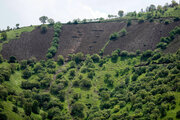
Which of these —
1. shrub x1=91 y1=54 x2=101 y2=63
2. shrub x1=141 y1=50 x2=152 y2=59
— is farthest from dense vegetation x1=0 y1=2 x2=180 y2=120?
shrub x1=141 y1=50 x2=152 y2=59

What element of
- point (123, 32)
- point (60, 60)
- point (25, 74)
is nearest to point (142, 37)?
point (123, 32)

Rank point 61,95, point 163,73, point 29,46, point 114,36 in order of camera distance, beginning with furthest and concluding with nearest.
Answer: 1. point 114,36
2. point 29,46
3. point 61,95
4. point 163,73

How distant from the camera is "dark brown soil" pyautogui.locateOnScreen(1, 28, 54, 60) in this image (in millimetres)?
151000

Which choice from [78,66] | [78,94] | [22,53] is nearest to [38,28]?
[22,53]

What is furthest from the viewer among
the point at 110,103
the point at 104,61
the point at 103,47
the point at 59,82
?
the point at 103,47

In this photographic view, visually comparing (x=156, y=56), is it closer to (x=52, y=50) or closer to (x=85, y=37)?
(x=85, y=37)

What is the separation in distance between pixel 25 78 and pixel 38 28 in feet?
247

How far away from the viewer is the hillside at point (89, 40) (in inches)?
5935

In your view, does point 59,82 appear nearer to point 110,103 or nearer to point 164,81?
point 110,103

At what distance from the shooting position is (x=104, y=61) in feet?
474

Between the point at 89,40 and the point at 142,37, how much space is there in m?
44.4

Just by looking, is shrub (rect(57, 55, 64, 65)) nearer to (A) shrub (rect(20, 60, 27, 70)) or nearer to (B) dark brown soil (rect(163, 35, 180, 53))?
(A) shrub (rect(20, 60, 27, 70))

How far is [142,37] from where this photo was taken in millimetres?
154875

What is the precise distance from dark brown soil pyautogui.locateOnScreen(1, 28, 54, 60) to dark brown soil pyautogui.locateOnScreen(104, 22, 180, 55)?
50.3 metres
